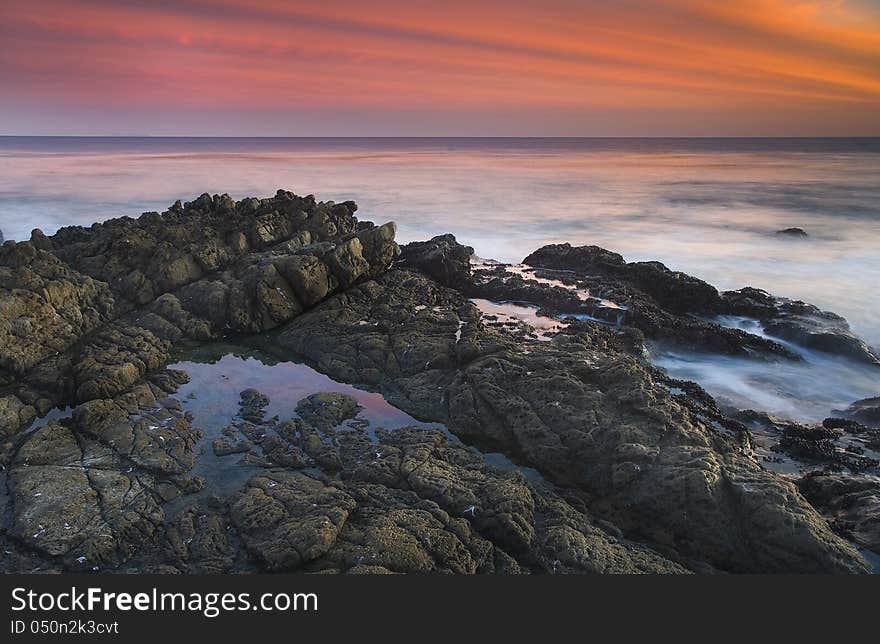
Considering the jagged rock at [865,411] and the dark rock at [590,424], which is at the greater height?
the dark rock at [590,424]

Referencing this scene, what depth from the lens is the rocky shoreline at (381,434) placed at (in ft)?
27.6

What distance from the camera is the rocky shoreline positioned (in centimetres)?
841

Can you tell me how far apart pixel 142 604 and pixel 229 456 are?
15.4 ft

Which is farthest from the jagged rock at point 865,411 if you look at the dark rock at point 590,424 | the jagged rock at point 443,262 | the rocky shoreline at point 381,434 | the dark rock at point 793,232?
the dark rock at point 793,232

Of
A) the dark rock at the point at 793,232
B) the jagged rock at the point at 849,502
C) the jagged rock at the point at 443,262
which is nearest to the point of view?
the jagged rock at the point at 849,502

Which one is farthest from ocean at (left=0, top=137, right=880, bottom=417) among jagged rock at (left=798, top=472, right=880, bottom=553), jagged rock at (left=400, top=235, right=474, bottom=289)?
jagged rock at (left=400, top=235, right=474, bottom=289)

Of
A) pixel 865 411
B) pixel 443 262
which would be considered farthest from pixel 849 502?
pixel 443 262

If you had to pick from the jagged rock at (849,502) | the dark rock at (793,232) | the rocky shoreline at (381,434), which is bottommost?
the jagged rock at (849,502)

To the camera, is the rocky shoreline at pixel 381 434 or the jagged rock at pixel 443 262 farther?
the jagged rock at pixel 443 262

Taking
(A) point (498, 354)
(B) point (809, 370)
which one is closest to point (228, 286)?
(A) point (498, 354)

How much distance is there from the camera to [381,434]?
11352 millimetres

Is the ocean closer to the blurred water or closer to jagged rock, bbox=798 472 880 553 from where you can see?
the blurred water

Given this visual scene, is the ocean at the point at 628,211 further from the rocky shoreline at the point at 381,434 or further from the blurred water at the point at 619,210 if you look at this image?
the rocky shoreline at the point at 381,434

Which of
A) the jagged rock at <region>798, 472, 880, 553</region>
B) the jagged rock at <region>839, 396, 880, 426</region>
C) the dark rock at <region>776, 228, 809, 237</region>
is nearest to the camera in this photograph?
the jagged rock at <region>798, 472, 880, 553</region>
